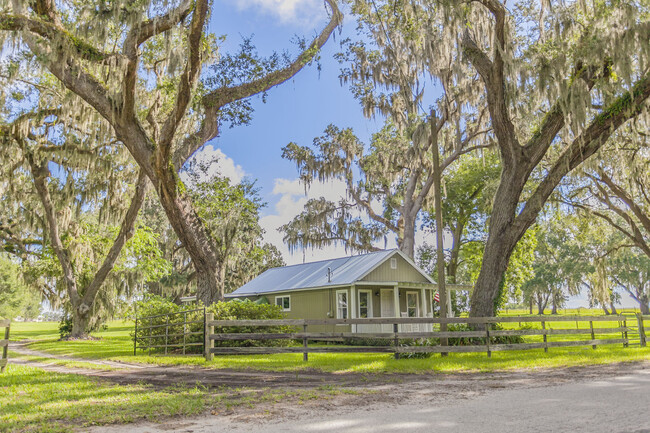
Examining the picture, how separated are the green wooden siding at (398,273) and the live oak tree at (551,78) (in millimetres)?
6856

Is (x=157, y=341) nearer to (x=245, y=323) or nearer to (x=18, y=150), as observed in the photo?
(x=245, y=323)

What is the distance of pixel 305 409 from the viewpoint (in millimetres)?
5602

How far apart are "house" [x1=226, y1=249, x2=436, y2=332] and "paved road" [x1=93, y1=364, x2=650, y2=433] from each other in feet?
45.2

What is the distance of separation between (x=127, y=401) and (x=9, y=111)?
52.4 ft

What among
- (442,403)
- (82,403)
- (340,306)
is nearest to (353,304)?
(340,306)

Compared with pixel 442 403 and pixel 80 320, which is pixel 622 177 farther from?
pixel 80 320

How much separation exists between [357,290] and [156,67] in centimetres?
1183

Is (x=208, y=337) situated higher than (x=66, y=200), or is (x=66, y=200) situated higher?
(x=66, y=200)

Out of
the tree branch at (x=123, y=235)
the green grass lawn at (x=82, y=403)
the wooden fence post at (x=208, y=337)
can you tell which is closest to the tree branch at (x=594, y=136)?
the wooden fence post at (x=208, y=337)

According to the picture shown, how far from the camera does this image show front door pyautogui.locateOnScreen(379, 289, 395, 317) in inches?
866

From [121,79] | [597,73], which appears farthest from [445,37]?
[121,79]

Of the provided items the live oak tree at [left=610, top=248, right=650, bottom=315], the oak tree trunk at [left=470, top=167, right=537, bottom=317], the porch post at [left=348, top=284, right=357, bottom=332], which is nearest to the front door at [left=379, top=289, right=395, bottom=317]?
the porch post at [left=348, top=284, right=357, bottom=332]

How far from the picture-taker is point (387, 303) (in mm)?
22234

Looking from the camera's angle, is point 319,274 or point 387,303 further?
point 319,274
